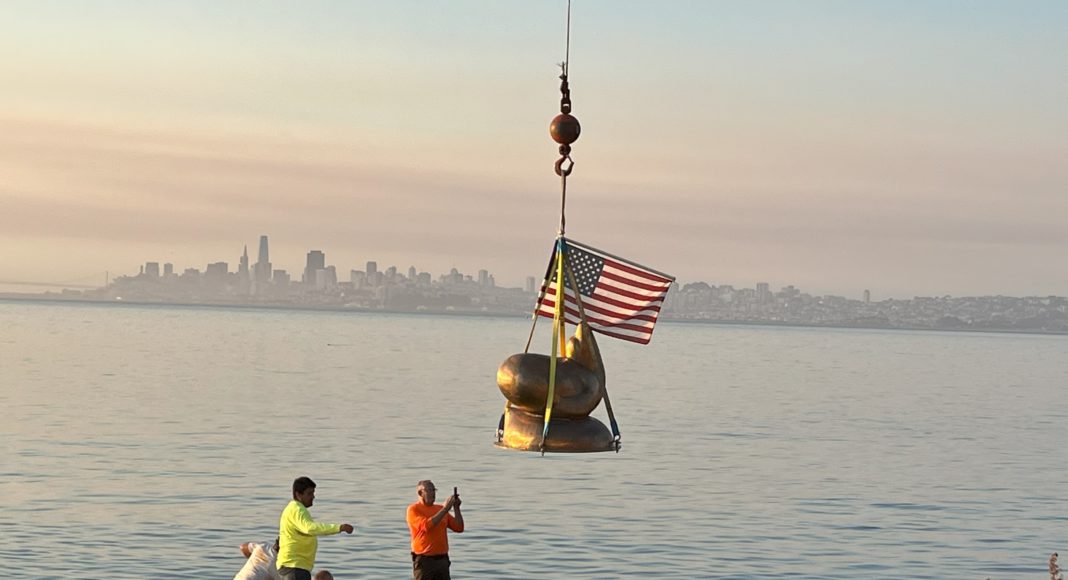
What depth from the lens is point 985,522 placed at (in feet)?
155

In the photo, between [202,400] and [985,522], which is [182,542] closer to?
[985,522]

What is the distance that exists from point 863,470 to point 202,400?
1604 inches

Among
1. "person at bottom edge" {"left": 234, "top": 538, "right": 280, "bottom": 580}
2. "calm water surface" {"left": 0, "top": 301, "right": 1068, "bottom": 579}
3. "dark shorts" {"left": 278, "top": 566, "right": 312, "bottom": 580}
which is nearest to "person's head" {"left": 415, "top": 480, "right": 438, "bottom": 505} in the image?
"dark shorts" {"left": 278, "top": 566, "right": 312, "bottom": 580}

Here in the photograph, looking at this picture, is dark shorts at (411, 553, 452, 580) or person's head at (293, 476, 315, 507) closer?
person's head at (293, 476, 315, 507)

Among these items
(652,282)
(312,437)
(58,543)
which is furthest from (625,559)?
(312,437)

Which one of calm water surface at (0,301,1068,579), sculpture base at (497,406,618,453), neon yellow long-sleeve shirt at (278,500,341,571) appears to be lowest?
calm water surface at (0,301,1068,579)

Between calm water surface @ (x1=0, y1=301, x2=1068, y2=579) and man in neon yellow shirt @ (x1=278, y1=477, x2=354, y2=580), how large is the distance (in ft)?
49.6

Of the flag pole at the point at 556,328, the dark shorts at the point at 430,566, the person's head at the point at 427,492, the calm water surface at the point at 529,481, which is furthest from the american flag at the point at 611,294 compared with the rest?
the calm water surface at the point at 529,481

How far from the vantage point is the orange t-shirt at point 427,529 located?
1989cm

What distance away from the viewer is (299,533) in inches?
769

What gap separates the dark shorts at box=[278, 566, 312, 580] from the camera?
65.2ft

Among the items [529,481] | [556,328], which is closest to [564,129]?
[556,328]

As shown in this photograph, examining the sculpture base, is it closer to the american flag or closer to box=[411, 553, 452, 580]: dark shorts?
the american flag

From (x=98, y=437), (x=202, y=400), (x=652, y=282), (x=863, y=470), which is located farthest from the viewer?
(x=202, y=400)
